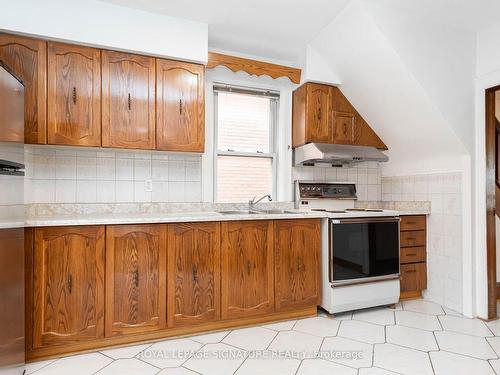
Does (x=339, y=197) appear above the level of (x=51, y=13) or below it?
below

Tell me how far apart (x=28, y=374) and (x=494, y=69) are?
3.96m

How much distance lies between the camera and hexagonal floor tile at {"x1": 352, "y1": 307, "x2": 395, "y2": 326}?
2.46 meters

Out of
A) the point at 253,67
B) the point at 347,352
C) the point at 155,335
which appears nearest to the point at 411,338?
the point at 347,352

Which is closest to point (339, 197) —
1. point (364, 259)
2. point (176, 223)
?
point (364, 259)

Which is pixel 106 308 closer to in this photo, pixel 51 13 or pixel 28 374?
pixel 28 374

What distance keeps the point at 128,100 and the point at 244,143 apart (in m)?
1.22

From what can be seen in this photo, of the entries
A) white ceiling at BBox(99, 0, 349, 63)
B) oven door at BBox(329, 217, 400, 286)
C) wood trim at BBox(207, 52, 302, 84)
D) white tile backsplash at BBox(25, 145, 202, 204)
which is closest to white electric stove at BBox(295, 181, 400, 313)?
oven door at BBox(329, 217, 400, 286)

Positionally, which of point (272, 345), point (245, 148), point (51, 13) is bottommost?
point (272, 345)

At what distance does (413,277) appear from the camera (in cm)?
293

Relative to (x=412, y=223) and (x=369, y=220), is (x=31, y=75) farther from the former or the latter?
(x=412, y=223)

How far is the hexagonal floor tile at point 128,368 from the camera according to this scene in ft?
5.73

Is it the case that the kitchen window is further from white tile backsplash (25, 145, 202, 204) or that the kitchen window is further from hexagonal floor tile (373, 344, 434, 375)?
hexagonal floor tile (373, 344, 434, 375)

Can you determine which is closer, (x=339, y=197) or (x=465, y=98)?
(x=465, y=98)

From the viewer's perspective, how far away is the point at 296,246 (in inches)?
98.5
